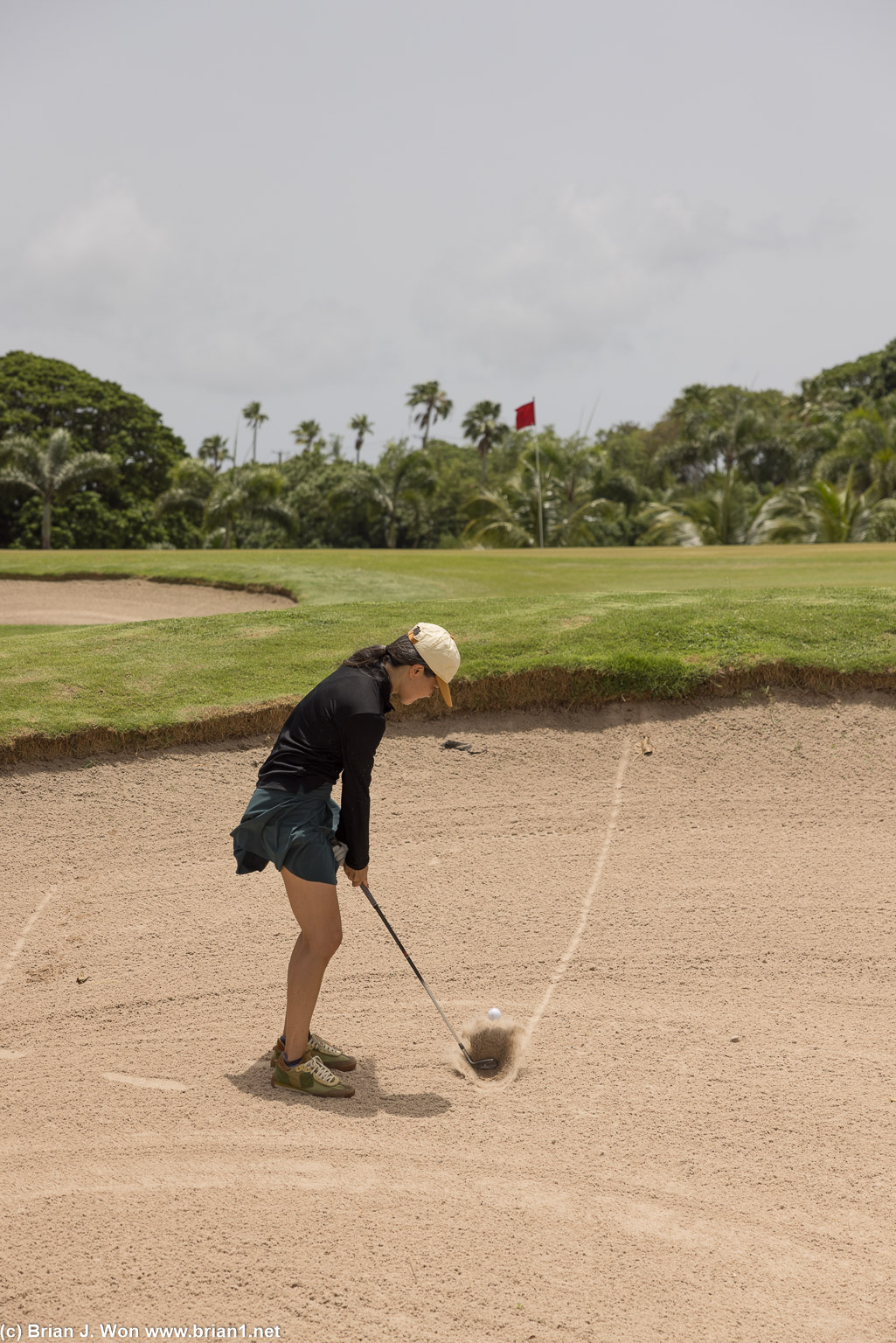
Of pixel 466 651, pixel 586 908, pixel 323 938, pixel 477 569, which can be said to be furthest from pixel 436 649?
pixel 477 569

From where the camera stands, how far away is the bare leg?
508 centimetres

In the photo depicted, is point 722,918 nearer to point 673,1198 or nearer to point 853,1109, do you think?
point 853,1109

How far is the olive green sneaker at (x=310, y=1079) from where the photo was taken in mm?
5309

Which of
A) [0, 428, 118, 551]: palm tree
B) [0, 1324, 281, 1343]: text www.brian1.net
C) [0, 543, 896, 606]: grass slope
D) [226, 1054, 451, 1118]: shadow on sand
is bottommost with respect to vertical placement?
[0, 1324, 281, 1343]: text www.brian1.net

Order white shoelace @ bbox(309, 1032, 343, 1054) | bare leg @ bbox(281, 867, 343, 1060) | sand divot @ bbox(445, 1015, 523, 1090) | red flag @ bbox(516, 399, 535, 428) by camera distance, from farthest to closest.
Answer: red flag @ bbox(516, 399, 535, 428) < sand divot @ bbox(445, 1015, 523, 1090) < white shoelace @ bbox(309, 1032, 343, 1054) < bare leg @ bbox(281, 867, 343, 1060)

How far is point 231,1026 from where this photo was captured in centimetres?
608

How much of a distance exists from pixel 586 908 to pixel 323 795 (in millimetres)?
3110

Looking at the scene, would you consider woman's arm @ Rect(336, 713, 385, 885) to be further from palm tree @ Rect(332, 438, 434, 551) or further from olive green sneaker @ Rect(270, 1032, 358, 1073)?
palm tree @ Rect(332, 438, 434, 551)

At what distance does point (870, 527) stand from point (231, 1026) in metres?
36.3

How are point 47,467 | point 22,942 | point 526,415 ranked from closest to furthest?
point 22,942 < point 526,415 < point 47,467

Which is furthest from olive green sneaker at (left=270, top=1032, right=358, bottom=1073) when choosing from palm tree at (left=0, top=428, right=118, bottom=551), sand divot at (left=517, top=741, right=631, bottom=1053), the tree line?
palm tree at (left=0, top=428, right=118, bottom=551)

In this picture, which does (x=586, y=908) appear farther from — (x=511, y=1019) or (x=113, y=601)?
(x=113, y=601)

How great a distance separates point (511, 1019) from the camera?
617cm

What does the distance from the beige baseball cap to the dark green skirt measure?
0.89 meters
